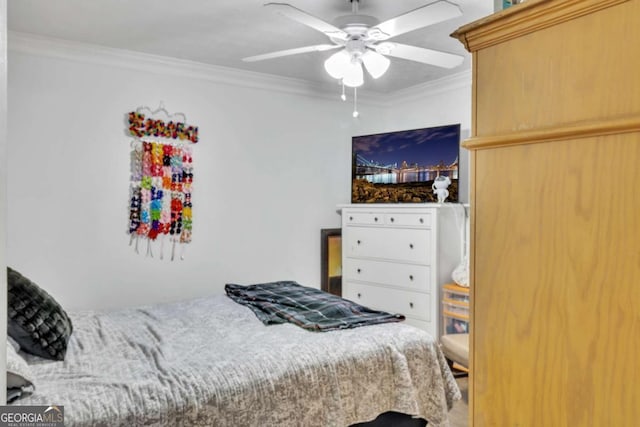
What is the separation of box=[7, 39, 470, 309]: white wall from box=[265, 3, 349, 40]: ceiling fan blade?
5.89 ft

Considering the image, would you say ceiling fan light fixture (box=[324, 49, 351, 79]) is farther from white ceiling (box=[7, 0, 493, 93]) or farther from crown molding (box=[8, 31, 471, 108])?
crown molding (box=[8, 31, 471, 108])

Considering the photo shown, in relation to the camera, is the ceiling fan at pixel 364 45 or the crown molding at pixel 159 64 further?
the crown molding at pixel 159 64

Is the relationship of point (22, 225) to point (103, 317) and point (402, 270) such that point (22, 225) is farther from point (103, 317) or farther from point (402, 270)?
point (402, 270)

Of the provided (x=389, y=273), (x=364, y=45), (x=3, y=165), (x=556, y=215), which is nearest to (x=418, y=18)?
(x=364, y=45)

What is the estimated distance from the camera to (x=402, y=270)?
395 centimetres

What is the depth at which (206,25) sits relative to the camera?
2.94 meters

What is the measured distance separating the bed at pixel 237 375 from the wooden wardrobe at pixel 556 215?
1.12 meters

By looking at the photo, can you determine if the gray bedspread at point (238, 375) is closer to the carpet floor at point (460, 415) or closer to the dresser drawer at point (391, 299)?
the carpet floor at point (460, 415)

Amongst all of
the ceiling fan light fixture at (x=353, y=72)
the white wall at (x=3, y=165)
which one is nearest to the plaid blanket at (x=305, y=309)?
the ceiling fan light fixture at (x=353, y=72)

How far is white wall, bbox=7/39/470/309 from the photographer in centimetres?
324

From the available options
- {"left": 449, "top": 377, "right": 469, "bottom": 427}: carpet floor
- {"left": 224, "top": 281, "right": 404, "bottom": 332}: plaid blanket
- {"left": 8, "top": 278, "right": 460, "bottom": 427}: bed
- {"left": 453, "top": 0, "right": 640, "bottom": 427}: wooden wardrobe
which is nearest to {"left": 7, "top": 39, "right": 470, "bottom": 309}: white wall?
A: {"left": 224, "top": 281, "right": 404, "bottom": 332}: plaid blanket

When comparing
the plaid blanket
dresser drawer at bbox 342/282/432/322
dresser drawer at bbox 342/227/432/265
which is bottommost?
dresser drawer at bbox 342/282/432/322

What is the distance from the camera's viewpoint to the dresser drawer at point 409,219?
376 cm

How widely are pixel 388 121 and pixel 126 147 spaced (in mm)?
2692
